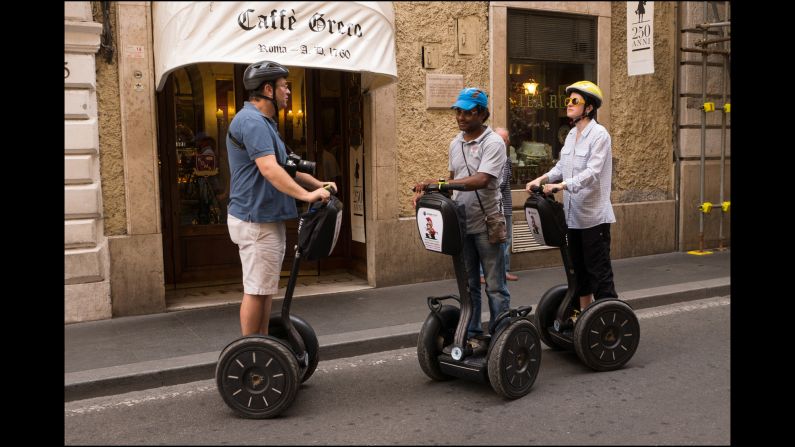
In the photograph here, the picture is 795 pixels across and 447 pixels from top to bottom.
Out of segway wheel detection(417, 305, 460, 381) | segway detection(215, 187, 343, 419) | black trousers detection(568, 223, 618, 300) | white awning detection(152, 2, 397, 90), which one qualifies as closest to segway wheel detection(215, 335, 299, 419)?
segway detection(215, 187, 343, 419)

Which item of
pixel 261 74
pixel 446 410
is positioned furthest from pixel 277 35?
pixel 446 410

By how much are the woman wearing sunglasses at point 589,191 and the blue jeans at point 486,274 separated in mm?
545

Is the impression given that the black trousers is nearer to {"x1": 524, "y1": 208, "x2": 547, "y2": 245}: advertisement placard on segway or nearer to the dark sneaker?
{"x1": 524, "y1": 208, "x2": 547, "y2": 245}: advertisement placard on segway

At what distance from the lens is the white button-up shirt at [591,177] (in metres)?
4.88

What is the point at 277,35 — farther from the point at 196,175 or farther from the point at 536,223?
the point at 536,223

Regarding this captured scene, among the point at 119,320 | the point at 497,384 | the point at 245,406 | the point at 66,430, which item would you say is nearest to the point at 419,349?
the point at 497,384

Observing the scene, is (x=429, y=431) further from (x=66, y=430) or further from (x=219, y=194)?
(x=219, y=194)

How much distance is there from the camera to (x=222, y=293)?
7793mm

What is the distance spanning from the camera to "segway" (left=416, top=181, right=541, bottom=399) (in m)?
4.23

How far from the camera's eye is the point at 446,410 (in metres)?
4.22

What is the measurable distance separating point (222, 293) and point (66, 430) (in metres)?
3.70

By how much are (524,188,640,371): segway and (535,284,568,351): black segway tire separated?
14 cm

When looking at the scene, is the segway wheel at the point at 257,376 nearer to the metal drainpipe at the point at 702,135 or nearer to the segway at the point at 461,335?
the segway at the point at 461,335

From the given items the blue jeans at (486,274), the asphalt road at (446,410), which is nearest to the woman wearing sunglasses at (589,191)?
the blue jeans at (486,274)
